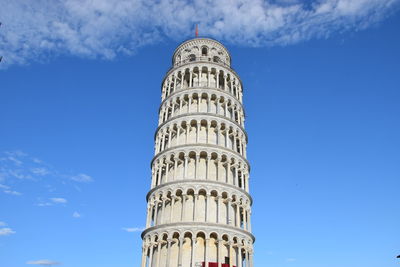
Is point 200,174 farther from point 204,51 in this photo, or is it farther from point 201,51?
point 204,51

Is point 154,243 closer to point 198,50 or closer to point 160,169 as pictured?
point 160,169

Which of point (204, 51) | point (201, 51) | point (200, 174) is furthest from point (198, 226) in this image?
point (204, 51)

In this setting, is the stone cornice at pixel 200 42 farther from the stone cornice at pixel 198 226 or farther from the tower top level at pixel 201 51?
the stone cornice at pixel 198 226

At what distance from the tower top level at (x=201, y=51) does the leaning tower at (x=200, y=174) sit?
98 cm

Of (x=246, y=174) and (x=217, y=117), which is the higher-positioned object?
(x=217, y=117)

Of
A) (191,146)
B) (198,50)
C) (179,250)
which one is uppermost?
(198,50)

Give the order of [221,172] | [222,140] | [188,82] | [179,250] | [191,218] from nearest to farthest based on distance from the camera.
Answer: [179,250] < [191,218] < [221,172] < [222,140] < [188,82]

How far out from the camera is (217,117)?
134ft

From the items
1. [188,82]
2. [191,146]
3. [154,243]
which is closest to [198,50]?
[188,82]

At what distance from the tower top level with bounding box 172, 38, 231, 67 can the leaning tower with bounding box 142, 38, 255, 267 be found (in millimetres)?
984

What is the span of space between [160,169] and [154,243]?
8.35 metres

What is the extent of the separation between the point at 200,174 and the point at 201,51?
2010 centimetres

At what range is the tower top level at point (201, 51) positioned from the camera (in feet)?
162

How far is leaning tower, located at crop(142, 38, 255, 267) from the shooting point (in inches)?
1294
